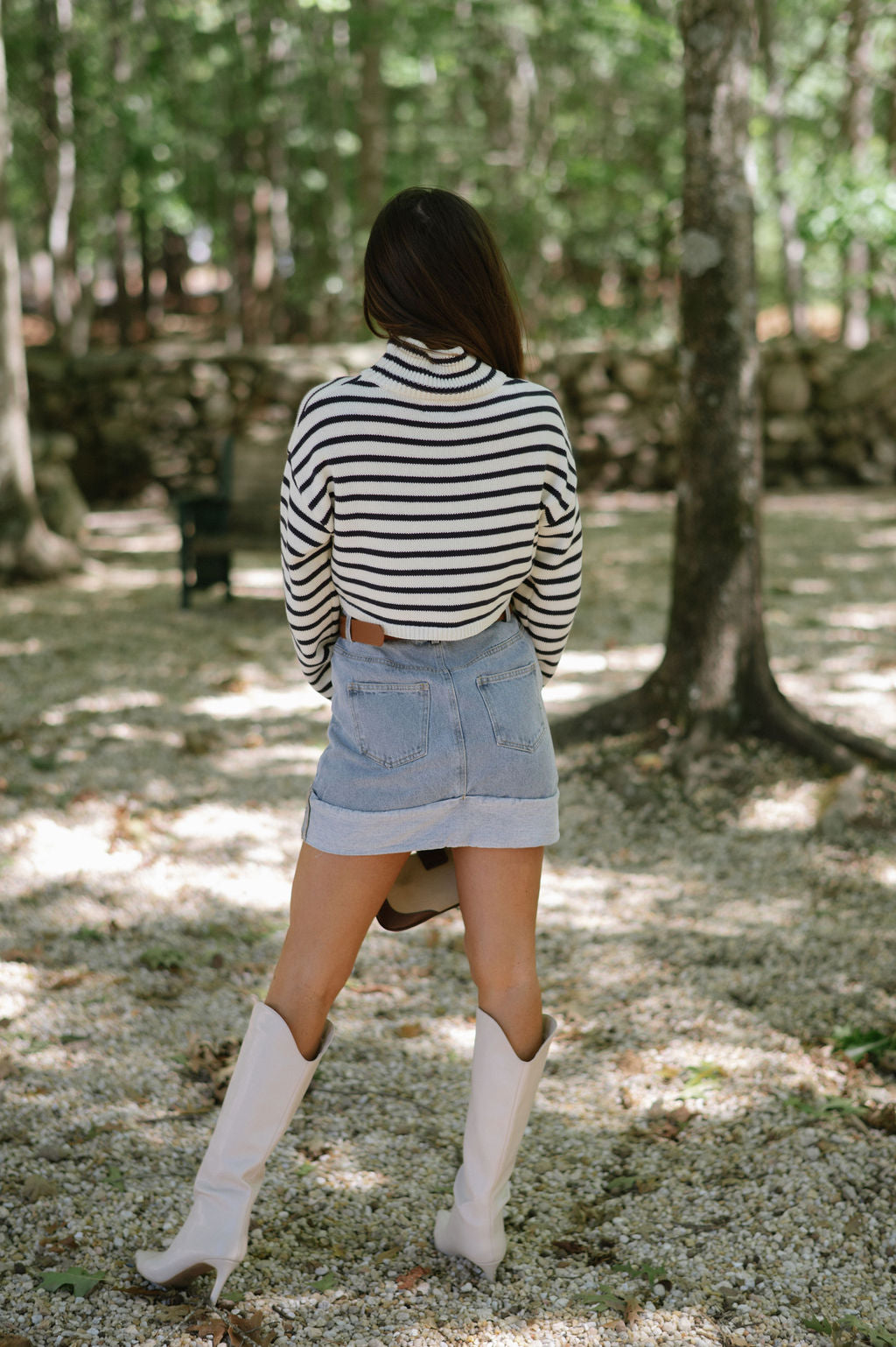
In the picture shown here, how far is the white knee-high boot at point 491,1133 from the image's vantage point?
1918 millimetres

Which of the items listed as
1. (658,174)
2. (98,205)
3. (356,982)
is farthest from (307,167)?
(356,982)

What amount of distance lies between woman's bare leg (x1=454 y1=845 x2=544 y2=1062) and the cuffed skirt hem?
0.11 ft

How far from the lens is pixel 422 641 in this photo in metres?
1.74

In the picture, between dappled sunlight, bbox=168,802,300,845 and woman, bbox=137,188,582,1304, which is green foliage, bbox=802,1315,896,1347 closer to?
woman, bbox=137,188,582,1304

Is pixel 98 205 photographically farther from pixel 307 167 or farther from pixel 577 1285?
pixel 577 1285

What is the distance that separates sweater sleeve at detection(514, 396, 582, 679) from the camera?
1767 mm

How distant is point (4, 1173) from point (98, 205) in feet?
50.4

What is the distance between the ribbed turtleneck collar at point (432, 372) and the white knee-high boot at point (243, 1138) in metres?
0.98

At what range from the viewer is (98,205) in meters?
15.4

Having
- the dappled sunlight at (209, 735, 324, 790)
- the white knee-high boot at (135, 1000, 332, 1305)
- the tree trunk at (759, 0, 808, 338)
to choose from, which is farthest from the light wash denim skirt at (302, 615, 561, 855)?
the tree trunk at (759, 0, 808, 338)

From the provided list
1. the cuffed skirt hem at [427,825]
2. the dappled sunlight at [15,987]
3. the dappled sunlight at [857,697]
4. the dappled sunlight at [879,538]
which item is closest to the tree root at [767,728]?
the dappled sunlight at [857,697]

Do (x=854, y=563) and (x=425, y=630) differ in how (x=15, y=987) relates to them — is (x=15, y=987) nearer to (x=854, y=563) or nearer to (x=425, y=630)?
(x=425, y=630)

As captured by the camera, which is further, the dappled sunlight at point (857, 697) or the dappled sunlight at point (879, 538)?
the dappled sunlight at point (879, 538)

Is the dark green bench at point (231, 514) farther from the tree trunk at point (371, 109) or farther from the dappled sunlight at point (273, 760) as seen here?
the tree trunk at point (371, 109)
